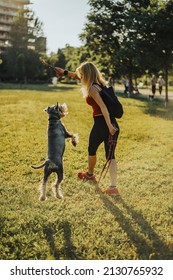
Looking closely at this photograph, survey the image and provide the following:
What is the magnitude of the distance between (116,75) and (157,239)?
3808 cm

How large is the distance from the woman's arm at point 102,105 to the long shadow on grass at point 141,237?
1368 mm

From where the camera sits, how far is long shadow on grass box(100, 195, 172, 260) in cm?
488

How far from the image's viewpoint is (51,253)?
4848 millimetres

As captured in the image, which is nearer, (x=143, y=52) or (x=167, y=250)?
(x=167, y=250)

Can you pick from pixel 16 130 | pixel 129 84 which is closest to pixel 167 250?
pixel 16 130

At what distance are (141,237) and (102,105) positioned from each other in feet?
7.44

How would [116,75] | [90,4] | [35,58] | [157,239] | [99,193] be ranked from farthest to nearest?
[35,58] < [116,75] < [90,4] < [99,193] < [157,239]

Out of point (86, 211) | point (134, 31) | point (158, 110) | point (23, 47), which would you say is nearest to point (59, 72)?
point (86, 211)

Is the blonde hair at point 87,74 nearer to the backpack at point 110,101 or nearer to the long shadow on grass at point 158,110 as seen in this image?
the backpack at point 110,101

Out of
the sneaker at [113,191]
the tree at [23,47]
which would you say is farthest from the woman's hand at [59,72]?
the tree at [23,47]

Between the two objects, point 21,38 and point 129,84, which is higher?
point 21,38

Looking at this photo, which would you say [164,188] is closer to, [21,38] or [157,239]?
[157,239]
